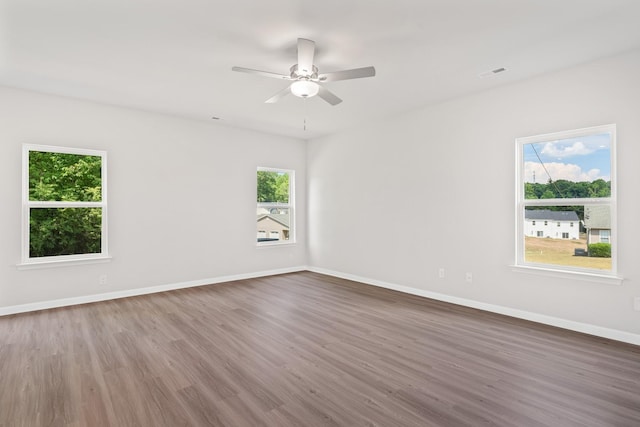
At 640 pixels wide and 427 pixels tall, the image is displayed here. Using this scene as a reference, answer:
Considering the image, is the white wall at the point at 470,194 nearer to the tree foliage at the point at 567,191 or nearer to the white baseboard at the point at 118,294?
the tree foliage at the point at 567,191

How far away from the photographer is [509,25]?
2.67 meters

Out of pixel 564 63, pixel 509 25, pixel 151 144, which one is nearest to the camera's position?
pixel 509 25

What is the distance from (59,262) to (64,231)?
42cm

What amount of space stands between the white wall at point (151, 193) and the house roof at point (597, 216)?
4791 mm

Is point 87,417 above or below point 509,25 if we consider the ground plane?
below

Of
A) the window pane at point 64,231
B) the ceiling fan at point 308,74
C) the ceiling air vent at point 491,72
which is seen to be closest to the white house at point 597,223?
the ceiling air vent at point 491,72

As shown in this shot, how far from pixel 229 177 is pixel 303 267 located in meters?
2.43

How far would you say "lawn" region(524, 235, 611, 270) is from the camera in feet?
11.1

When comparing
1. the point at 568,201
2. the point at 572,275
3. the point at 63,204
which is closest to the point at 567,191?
the point at 568,201

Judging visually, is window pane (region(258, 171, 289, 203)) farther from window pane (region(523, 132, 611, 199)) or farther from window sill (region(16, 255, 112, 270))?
window pane (region(523, 132, 611, 199))

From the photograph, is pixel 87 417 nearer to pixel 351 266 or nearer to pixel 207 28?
pixel 207 28

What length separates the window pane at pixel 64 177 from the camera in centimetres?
419

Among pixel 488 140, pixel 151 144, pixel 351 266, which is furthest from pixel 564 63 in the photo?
pixel 151 144

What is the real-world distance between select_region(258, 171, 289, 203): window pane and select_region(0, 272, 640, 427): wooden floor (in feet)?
9.01
